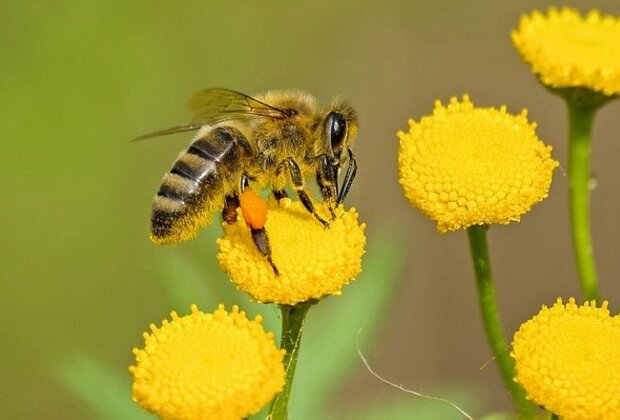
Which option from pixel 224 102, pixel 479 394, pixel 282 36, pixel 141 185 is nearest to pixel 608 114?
pixel 282 36

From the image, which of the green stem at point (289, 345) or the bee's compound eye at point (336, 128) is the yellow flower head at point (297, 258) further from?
the bee's compound eye at point (336, 128)

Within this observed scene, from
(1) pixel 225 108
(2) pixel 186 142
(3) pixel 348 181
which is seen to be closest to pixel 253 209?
(3) pixel 348 181

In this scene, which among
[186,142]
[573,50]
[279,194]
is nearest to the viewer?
[573,50]

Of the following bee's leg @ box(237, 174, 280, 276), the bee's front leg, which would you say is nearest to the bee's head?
the bee's front leg

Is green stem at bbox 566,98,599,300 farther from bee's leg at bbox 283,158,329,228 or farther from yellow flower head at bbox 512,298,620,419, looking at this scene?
bee's leg at bbox 283,158,329,228

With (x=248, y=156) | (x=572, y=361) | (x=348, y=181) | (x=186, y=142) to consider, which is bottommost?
(x=186, y=142)

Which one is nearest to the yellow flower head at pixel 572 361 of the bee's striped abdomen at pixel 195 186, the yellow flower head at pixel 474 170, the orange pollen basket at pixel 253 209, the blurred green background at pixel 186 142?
the yellow flower head at pixel 474 170

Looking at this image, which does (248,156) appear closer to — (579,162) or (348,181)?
(348,181)

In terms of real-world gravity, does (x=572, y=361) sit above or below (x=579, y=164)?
below
